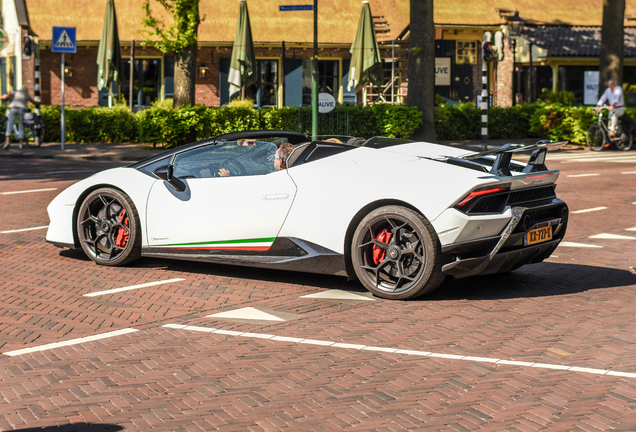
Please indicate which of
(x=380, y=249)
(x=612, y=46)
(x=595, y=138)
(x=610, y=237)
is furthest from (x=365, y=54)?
(x=380, y=249)

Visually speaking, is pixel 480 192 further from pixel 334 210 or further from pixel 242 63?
pixel 242 63

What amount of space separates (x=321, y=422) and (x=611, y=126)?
20571mm

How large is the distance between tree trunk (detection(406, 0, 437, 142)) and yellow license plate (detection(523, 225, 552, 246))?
1534cm

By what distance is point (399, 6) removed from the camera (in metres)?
34.5

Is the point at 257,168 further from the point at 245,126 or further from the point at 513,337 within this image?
the point at 245,126

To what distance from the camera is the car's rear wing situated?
20.1 ft

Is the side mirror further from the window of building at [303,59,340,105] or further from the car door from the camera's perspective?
the window of building at [303,59,340,105]

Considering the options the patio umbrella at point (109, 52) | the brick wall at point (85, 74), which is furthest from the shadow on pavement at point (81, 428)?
the brick wall at point (85, 74)

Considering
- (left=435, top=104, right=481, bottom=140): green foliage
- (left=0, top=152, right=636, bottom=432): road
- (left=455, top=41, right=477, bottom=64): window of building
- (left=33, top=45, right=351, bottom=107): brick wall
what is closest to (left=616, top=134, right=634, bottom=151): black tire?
(left=435, top=104, right=481, bottom=140): green foliage

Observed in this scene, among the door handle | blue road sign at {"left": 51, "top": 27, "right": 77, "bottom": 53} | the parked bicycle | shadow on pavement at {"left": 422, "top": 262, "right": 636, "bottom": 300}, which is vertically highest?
blue road sign at {"left": 51, "top": 27, "right": 77, "bottom": 53}

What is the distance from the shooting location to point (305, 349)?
501 centimetres

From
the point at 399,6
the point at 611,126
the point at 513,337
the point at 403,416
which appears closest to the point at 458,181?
the point at 513,337

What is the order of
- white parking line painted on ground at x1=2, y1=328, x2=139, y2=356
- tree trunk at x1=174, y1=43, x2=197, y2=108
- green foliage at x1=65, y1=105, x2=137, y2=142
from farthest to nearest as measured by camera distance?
green foliage at x1=65, y1=105, x2=137, y2=142
tree trunk at x1=174, y1=43, x2=197, y2=108
white parking line painted on ground at x1=2, y1=328, x2=139, y2=356

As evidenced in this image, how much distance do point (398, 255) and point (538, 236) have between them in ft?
3.72
